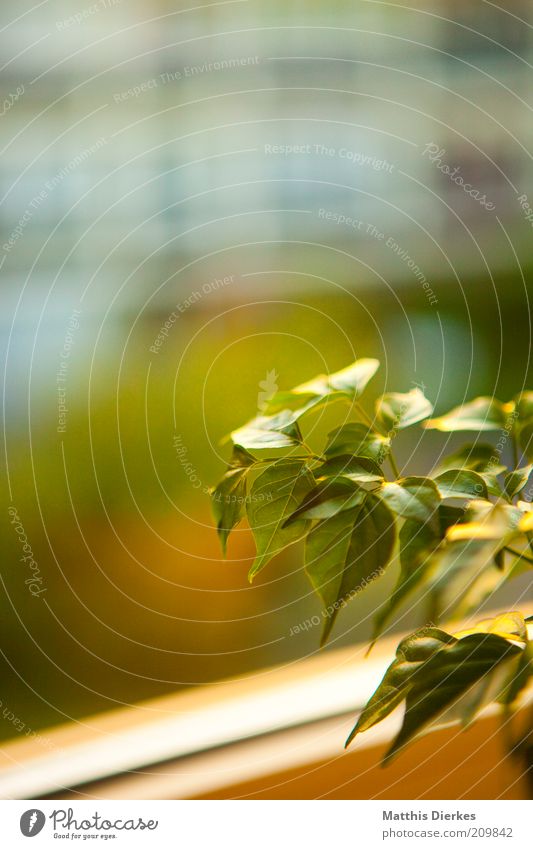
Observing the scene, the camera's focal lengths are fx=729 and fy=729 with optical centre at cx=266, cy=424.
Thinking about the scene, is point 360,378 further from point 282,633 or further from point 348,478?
point 282,633

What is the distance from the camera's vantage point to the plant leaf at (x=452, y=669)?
292 mm

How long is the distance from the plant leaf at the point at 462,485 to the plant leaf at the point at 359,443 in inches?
1.1

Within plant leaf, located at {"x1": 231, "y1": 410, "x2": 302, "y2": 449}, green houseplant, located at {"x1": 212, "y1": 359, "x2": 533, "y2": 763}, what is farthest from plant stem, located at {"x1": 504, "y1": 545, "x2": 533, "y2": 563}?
plant leaf, located at {"x1": 231, "y1": 410, "x2": 302, "y2": 449}

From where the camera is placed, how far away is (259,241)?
47cm

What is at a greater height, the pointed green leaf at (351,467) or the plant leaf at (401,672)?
the pointed green leaf at (351,467)

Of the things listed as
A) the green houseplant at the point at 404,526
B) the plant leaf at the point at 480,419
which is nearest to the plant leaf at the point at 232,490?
the green houseplant at the point at 404,526

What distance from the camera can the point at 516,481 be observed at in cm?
32

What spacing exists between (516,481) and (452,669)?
86mm

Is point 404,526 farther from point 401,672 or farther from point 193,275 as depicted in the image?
point 193,275

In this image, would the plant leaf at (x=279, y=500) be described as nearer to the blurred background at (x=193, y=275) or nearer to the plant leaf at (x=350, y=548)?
the plant leaf at (x=350, y=548)

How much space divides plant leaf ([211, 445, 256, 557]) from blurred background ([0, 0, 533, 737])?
0.34 feet

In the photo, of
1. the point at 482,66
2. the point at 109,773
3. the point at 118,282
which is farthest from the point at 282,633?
the point at 482,66
